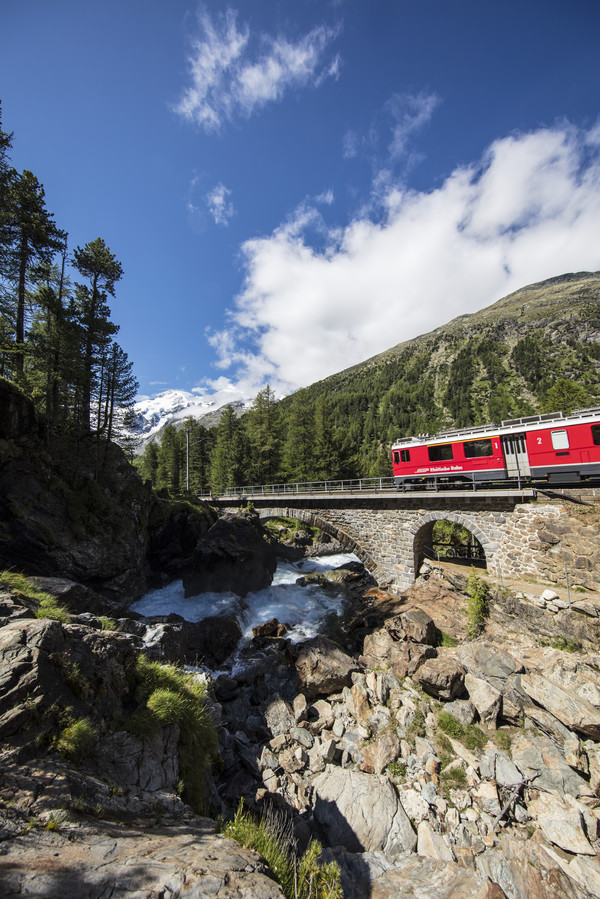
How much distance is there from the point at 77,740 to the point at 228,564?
2394 cm

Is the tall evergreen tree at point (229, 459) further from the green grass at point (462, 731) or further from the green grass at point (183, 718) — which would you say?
the green grass at point (183, 718)

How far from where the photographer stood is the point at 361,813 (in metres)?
8.09

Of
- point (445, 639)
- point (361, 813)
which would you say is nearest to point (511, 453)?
point (445, 639)

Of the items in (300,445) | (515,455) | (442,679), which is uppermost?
(300,445)

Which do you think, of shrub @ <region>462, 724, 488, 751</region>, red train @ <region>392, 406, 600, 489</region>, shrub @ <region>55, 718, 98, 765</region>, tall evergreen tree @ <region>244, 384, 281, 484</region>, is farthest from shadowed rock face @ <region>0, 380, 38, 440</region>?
tall evergreen tree @ <region>244, 384, 281, 484</region>

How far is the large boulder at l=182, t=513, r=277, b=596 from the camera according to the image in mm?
26078

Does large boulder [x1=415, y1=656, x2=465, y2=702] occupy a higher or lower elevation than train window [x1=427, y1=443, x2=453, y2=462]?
lower

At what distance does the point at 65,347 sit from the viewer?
1994 cm

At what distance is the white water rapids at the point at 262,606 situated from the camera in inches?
816

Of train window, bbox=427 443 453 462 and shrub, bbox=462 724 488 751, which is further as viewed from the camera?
train window, bbox=427 443 453 462

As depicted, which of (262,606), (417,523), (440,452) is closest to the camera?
(417,523)

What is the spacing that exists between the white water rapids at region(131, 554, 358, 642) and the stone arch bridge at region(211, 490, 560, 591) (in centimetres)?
495

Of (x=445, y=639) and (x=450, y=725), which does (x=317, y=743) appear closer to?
(x=450, y=725)

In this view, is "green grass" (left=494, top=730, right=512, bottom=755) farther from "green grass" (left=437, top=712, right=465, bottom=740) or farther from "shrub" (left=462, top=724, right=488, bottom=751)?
"green grass" (left=437, top=712, right=465, bottom=740)
